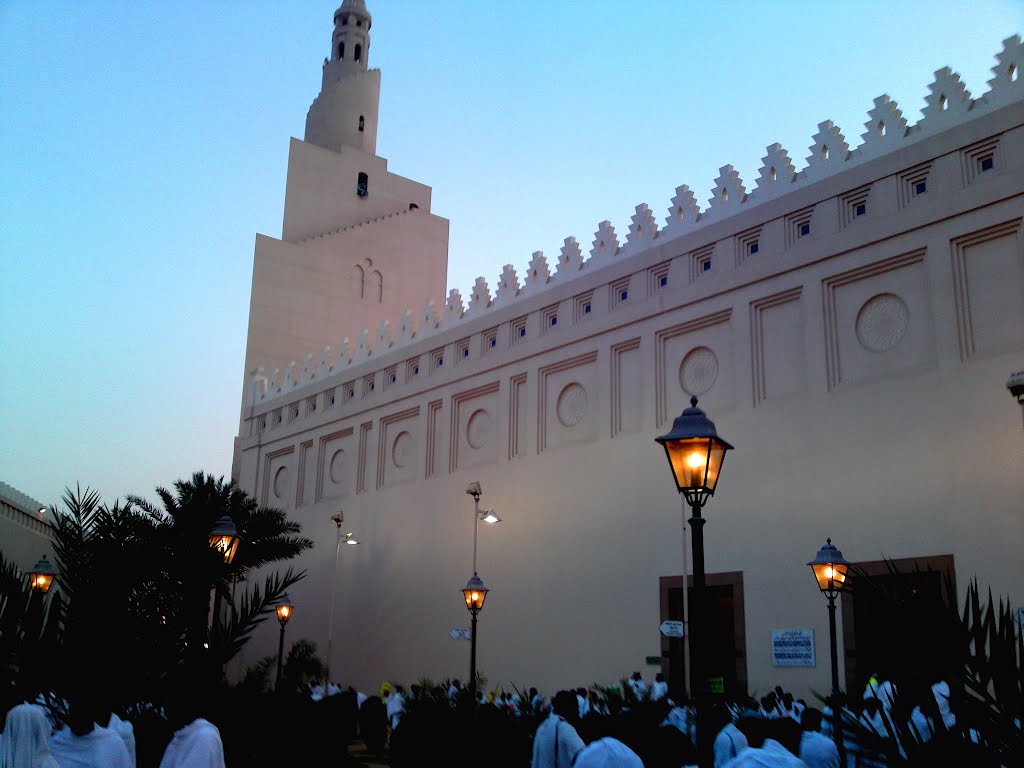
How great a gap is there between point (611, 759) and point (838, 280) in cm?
1087

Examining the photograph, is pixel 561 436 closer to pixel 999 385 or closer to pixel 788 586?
pixel 788 586

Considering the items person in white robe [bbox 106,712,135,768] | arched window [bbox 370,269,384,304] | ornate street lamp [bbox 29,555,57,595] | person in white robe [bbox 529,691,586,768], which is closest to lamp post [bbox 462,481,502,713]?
person in white robe [bbox 529,691,586,768]

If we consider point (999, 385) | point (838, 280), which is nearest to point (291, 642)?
point (838, 280)

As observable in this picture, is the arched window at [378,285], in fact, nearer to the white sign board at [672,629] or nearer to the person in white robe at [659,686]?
the person in white robe at [659,686]

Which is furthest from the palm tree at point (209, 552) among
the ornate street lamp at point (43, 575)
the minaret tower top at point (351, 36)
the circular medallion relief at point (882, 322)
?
the minaret tower top at point (351, 36)

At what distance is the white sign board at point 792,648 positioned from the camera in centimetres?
1327

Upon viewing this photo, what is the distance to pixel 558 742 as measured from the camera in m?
6.79

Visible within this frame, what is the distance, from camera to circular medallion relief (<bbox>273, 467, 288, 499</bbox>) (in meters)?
26.2

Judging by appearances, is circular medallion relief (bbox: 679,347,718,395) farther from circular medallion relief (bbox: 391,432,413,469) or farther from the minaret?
the minaret

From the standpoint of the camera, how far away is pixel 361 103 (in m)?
31.3

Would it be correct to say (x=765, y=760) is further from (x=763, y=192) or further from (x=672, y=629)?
(x=763, y=192)

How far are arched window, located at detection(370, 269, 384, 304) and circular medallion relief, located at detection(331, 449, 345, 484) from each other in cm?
663

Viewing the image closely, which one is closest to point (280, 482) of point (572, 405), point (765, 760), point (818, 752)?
point (572, 405)

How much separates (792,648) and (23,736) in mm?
10714
